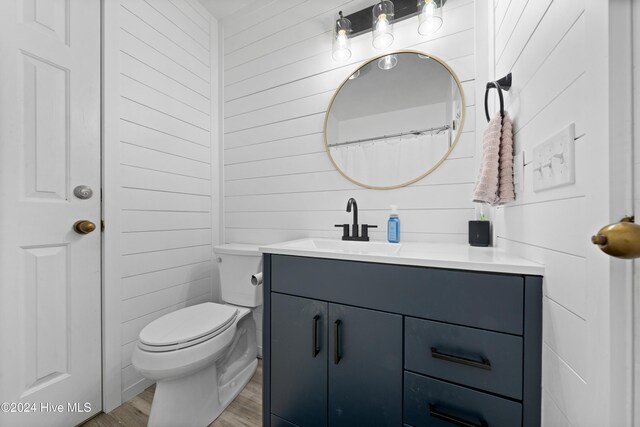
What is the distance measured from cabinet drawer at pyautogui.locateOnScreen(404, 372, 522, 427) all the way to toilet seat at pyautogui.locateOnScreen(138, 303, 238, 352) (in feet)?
2.91

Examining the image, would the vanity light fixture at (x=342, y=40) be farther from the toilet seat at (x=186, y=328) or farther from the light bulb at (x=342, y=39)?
the toilet seat at (x=186, y=328)

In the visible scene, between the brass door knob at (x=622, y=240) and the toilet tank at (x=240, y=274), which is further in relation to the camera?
the toilet tank at (x=240, y=274)

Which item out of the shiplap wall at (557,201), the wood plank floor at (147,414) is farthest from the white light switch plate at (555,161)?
the wood plank floor at (147,414)

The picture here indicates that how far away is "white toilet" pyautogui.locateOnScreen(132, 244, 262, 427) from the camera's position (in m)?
1.04

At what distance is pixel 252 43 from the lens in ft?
5.84

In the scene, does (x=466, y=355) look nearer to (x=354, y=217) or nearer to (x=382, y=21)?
(x=354, y=217)

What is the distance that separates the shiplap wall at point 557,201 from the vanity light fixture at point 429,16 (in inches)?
18.9

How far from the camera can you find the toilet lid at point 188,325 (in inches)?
41.9

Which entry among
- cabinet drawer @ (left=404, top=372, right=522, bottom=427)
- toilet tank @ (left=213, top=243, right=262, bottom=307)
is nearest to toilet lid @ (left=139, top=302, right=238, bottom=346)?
toilet tank @ (left=213, top=243, right=262, bottom=307)

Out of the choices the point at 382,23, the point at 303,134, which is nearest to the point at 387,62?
the point at 382,23

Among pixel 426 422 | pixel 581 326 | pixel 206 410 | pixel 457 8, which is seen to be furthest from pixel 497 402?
pixel 457 8

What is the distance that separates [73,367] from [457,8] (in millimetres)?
2520

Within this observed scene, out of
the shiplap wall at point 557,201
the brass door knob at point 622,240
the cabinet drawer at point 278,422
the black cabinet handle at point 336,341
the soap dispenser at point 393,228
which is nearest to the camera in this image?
the brass door knob at point 622,240

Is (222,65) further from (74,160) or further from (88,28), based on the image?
(74,160)
